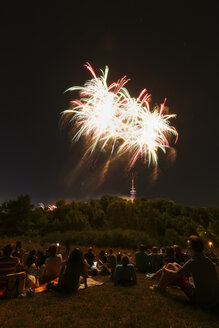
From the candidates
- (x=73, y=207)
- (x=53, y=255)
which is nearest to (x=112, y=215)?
(x=73, y=207)

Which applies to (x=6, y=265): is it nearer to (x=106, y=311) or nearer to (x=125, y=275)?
(x=106, y=311)

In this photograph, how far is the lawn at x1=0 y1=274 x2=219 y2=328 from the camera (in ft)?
10.8

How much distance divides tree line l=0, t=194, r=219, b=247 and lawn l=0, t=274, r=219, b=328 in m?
29.6

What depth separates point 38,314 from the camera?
377cm

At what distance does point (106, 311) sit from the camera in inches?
151

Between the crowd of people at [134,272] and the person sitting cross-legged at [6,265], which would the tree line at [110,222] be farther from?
the person sitting cross-legged at [6,265]

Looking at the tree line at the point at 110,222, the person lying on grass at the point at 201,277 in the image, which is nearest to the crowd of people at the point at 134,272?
the person lying on grass at the point at 201,277

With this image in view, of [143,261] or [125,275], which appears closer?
[125,275]

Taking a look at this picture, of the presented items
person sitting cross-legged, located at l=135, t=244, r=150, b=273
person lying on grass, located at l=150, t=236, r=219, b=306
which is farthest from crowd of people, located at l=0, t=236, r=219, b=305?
person sitting cross-legged, located at l=135, t=244, r=150, b=273

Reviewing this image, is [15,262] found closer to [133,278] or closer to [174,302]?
[133,278]

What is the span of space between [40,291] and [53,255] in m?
1.22

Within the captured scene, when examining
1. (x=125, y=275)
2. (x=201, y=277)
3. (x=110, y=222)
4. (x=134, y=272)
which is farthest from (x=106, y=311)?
(x=110, y=222)

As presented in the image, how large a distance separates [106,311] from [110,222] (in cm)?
6062

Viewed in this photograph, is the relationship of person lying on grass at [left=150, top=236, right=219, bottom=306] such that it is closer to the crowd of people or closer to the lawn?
the crowd of people
